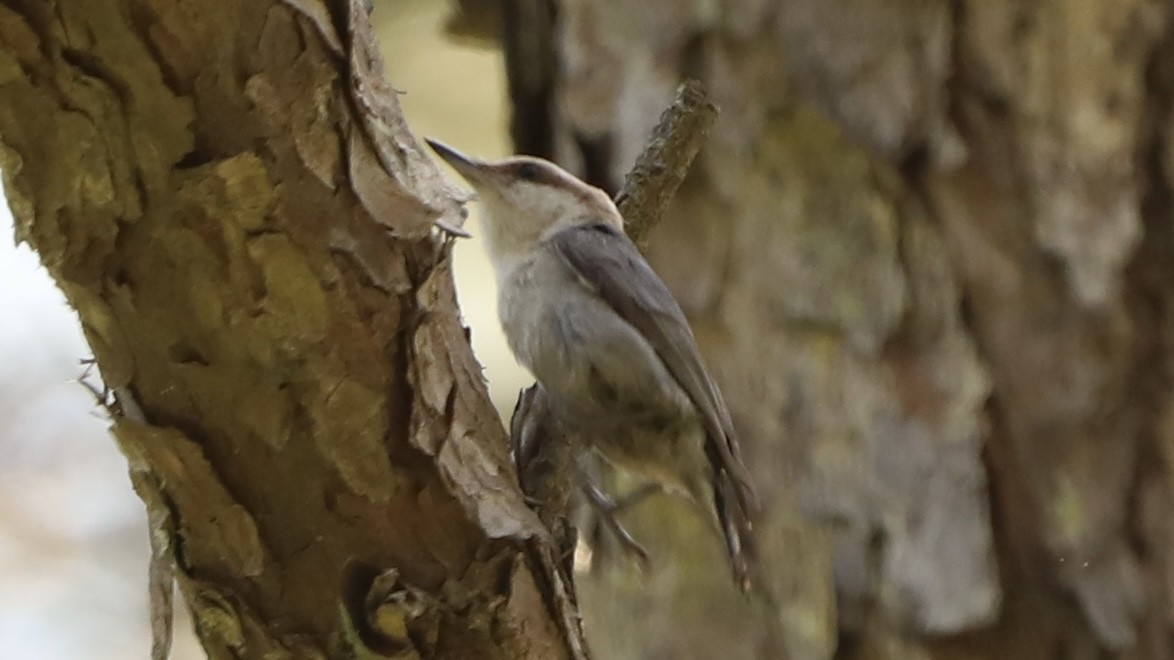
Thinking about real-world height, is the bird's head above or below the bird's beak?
below

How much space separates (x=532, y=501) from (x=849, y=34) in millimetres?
972

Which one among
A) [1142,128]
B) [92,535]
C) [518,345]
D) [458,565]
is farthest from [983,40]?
[92,535]

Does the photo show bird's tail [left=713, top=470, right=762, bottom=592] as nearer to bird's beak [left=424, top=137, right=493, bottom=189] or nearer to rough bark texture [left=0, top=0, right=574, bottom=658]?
rough bark texture [left=0, top=0, right=574, bottom=658]

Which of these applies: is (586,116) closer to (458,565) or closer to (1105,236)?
(1105,236)

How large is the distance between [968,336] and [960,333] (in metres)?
0.01

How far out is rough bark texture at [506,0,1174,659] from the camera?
170 cm

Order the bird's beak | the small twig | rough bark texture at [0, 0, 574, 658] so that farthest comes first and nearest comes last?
the bird's beak
the small twig
rough bark texture at [0, 0, 574, 658]

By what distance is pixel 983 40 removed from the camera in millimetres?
1700

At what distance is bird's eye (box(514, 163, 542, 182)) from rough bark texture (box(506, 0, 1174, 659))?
368 mm

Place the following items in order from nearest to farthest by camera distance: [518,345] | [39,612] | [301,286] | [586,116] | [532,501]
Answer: [301,286] < [532,501] < [518,345] < [586,116] < [39,612]

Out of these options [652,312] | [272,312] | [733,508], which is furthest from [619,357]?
[272,312]

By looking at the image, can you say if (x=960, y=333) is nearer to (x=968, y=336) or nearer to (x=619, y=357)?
(x=968, y=336)

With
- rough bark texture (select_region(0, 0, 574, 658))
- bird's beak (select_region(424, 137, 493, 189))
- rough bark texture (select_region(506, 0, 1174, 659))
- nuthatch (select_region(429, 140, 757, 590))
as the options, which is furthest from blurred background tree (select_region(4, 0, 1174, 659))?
rough bark texture (select_region(0, 0, 574, 658))

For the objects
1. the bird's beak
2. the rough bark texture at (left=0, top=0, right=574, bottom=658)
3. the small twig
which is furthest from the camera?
the bird's beak
